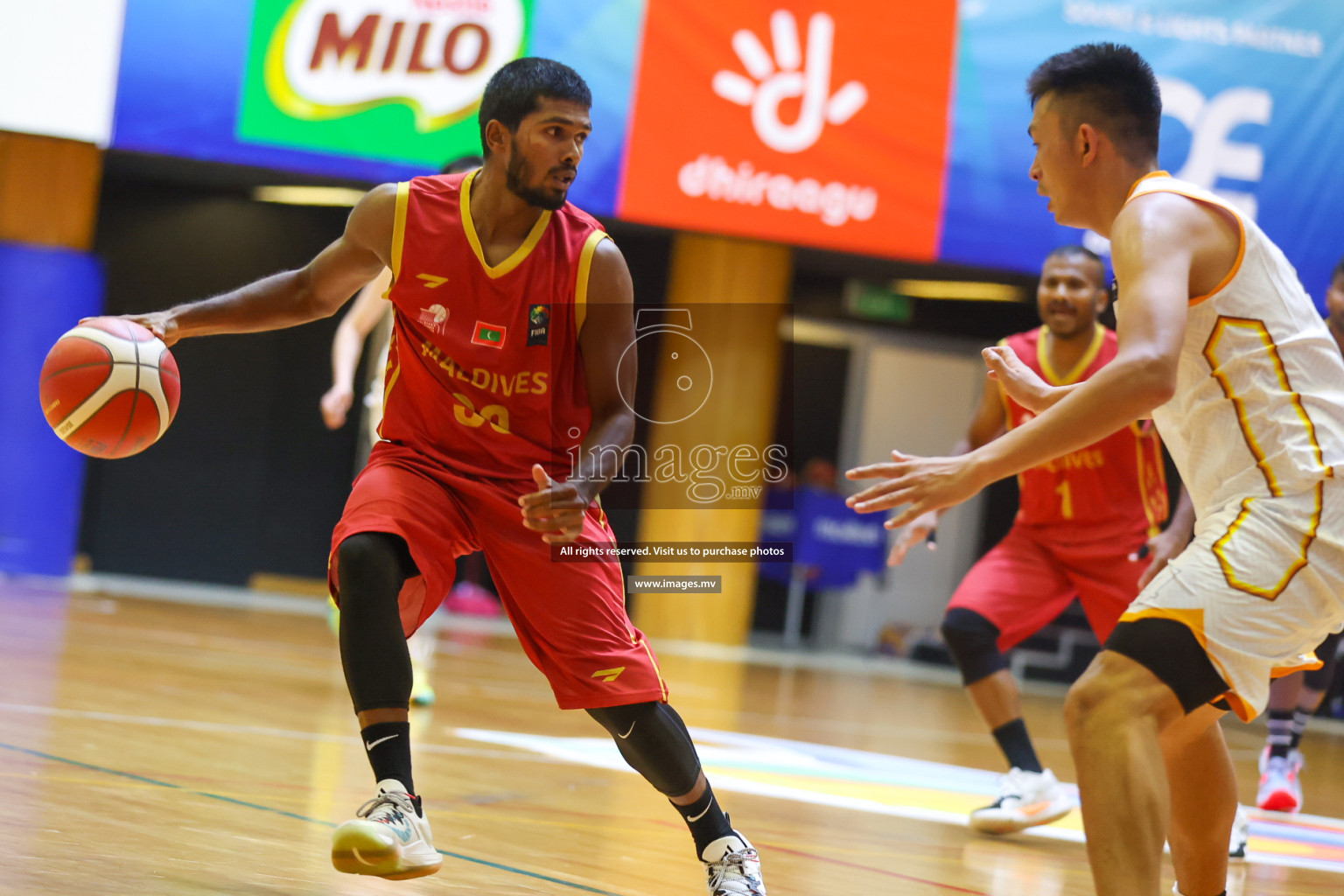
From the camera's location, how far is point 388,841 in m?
2.52

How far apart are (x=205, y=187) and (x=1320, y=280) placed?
8.90 meters

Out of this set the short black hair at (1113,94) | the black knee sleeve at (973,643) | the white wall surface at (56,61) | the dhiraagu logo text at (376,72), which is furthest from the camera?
the dhiraagu logo text at (376,72)

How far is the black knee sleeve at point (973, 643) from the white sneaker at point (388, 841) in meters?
2.38

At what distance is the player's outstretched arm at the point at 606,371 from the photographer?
2.86 meters

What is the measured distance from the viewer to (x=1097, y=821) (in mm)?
2217

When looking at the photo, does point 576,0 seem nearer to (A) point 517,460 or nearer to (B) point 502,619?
(B) point 502,619

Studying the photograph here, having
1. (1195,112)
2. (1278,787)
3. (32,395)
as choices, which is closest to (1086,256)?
(1278,787)

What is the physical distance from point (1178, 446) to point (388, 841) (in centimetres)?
158

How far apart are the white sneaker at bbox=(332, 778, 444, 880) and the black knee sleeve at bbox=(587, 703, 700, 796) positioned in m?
0.42

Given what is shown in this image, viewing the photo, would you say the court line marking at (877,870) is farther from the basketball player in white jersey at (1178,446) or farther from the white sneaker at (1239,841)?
the white sneaker at (1239,841)

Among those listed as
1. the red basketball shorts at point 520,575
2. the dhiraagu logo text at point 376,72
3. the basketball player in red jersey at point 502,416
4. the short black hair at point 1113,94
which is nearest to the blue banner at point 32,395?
the dhiraagu logo text at point 376,72

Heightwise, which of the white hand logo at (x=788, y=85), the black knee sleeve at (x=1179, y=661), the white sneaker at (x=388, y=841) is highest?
the white hand logo at (x=788, y=85)

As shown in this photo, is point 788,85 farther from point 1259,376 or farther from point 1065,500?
point 1259,376

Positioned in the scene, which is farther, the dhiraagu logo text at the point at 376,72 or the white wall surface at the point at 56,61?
the dhiraagu logo text at the point at 376,72
